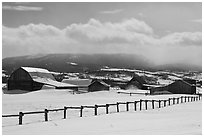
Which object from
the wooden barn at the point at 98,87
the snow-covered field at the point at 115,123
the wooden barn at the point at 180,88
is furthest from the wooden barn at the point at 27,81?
the snow-covered field at the point at 115,123

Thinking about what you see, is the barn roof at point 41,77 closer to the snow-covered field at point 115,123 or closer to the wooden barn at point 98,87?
the wooden barn at point 98,87

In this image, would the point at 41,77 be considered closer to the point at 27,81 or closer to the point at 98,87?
the point at 27,81

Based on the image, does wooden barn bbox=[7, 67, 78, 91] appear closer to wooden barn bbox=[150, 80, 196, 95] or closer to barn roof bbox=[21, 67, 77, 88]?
barn roof bbox=[21, 67, 77, 88]

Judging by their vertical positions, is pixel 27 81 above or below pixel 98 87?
above

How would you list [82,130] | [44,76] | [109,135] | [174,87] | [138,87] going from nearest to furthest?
1. [109,135]
2. [82,130]
3. [174,87]
4. [44,76]
5. [138,87]

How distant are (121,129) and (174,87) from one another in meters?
58.7

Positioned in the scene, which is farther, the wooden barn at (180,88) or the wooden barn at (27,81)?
the wooden barn at (27,81)

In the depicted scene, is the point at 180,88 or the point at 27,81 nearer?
the point at 180,88

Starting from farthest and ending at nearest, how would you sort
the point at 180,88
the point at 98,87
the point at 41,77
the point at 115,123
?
1. the point at 98,87
2. the point at 41,77
3. the point at 180,88
4. the point at 115,123

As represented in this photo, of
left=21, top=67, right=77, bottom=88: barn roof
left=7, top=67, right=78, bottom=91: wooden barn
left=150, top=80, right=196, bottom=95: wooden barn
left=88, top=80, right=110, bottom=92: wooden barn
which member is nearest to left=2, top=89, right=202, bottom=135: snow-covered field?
left=150, top=80, right=196, bottom=95: wooden barn

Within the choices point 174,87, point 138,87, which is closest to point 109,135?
point 174,87

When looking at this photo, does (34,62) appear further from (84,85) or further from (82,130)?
(82,130)

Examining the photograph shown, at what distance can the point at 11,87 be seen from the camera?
7075cm

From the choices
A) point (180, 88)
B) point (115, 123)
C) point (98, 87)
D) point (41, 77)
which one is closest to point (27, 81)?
point (41, 77)
